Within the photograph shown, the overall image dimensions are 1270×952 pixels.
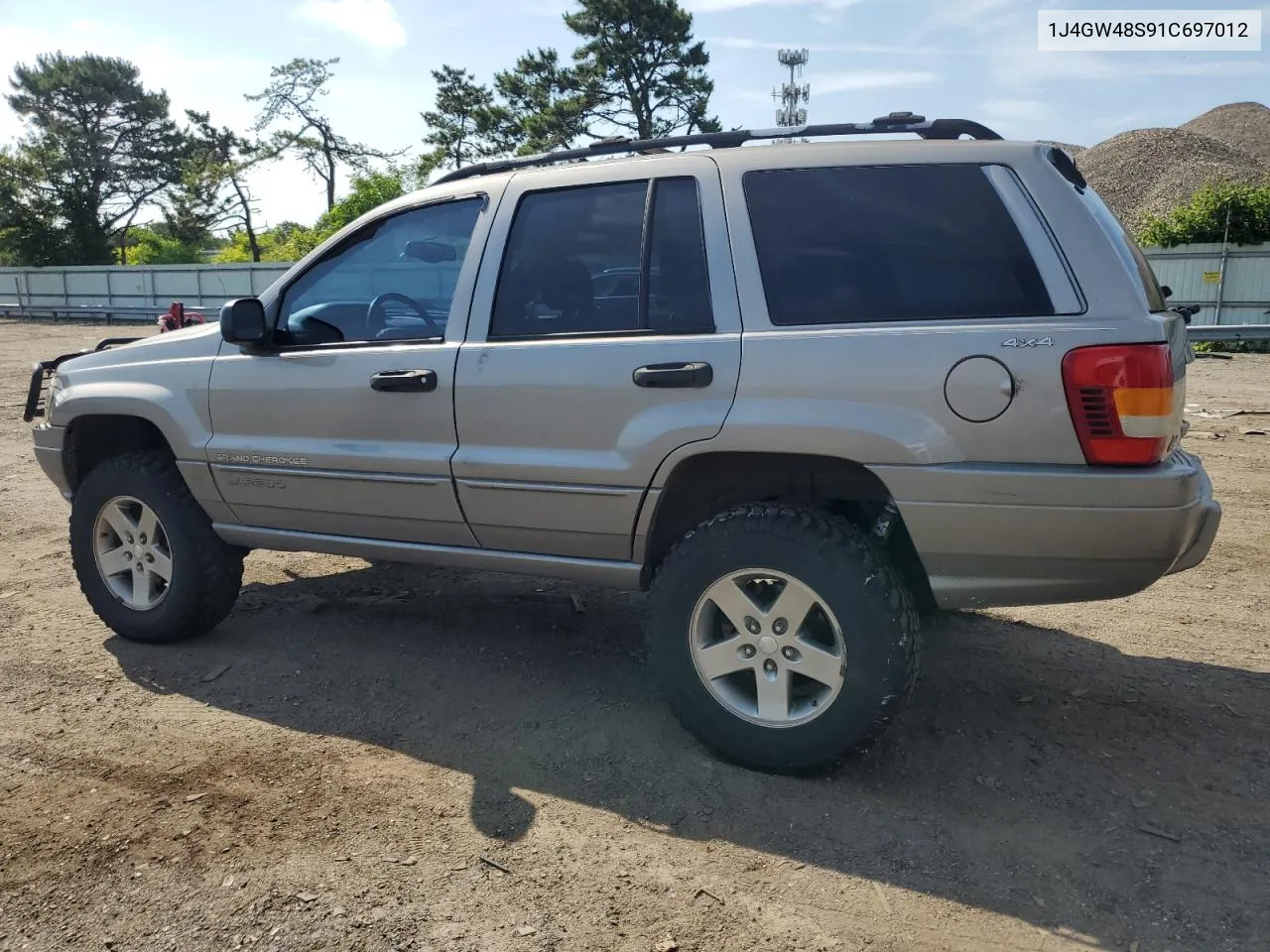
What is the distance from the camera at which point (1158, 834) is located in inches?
118

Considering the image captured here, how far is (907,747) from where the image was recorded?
354 cm

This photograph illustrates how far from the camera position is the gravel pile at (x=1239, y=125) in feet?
190

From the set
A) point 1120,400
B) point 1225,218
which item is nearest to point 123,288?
point 1225,218

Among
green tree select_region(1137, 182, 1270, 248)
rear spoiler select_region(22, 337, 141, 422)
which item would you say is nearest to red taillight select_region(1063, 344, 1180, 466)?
rear spoiler select_region(22, 337, 141, 422)

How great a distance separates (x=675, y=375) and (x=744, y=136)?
924 millimetres

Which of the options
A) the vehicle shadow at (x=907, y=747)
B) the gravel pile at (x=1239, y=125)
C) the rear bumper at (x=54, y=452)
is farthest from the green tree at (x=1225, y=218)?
the gravel pile at (x=1239, y=125)

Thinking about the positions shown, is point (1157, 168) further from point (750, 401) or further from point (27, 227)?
point (27, 227)

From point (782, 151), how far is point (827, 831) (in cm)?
212

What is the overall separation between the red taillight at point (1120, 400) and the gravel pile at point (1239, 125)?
6315cm

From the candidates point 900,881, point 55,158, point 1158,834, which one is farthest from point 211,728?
point 55,158

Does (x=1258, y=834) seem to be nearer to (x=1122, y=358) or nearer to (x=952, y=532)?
(x=952, y=532)

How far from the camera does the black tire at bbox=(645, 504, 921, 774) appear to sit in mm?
3121

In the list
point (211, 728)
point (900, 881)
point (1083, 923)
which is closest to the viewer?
point (1083, 923)

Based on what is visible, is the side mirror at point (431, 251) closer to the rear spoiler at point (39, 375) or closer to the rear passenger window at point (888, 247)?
→ the rear passenger window at point (888, 247)
